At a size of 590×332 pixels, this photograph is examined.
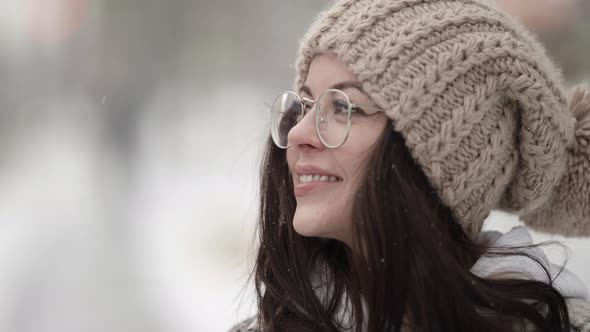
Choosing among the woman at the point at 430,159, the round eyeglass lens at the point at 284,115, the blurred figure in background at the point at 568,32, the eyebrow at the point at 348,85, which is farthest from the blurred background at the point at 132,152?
the eyebrow at the point at 348,85

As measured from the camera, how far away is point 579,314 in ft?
4.92

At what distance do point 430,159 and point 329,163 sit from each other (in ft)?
0.70

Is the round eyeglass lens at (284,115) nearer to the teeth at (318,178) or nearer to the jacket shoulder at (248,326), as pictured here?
the teeth at (318,178)

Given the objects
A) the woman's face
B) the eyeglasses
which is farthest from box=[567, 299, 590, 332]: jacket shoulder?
the eyeglasses

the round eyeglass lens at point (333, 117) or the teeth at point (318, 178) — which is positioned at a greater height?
the round eyeglass lens at point (333, 117)

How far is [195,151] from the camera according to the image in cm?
383

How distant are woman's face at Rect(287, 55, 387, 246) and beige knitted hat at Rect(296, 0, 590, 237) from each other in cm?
4

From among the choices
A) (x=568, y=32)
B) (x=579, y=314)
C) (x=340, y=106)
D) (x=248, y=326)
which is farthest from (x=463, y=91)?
(x=568, y=32)

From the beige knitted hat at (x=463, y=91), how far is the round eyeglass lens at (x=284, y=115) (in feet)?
0.39

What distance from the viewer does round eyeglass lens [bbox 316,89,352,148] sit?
147 centimetres

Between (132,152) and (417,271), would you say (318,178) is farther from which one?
(132,152)

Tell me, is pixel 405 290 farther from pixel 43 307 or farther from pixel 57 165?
pixel 57 165

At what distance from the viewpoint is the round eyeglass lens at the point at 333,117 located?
4.83 ft

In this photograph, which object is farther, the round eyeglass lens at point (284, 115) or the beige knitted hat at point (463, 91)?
the round eyeglass lens at point (284, 115)
